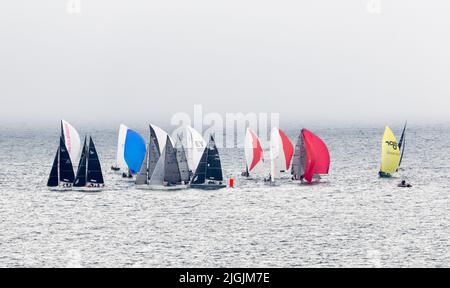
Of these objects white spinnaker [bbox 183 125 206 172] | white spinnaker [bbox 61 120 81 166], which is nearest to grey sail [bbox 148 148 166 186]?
white spinnaker [bbox 183 125 206 172]

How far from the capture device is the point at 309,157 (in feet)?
325

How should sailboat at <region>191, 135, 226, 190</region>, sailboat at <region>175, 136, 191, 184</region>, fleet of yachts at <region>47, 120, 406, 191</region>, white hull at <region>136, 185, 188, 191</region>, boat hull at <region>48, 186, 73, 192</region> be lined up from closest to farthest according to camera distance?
fleet of yachts at <region>47, 120, 406, 191</region> < sailboat at <region>191, 135, 226, 190</region> < white hull at <region>136, 185, 188, 191</region> < sailboat at <region>175, 136, 191, 184</region> < boat hull at <region>48, 186, 73, 192</region>

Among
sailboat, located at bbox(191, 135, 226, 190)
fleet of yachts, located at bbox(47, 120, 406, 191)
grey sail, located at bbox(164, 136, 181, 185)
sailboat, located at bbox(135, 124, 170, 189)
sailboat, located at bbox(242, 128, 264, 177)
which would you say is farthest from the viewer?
sailboat, located at bbox(242, 128, 264, 177)

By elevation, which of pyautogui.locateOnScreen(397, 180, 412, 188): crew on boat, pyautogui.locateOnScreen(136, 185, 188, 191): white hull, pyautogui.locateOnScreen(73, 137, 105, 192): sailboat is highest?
pyautogui.locateOnScreen(73, 137, 105, 192): sailboat

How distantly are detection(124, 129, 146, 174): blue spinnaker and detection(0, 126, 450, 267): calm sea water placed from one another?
2.80 metres

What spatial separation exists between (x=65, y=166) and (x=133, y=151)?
14564mm

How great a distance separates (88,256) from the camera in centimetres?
5991

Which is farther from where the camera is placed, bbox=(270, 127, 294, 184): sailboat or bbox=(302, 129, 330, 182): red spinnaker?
bbox=(270, 127, 294, 184): sailboat

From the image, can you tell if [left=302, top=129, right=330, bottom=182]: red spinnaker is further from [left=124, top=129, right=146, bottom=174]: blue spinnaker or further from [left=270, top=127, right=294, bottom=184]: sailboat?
[left=124, top=129, right=146, bottom=174]: blue spinnaker

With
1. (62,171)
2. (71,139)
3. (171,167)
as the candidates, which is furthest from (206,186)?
(71,139)

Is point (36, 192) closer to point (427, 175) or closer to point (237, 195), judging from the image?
point (237, 195)

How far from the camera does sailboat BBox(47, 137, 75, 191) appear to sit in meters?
92.1

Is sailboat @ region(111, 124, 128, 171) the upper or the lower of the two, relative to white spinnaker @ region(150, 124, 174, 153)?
lower
